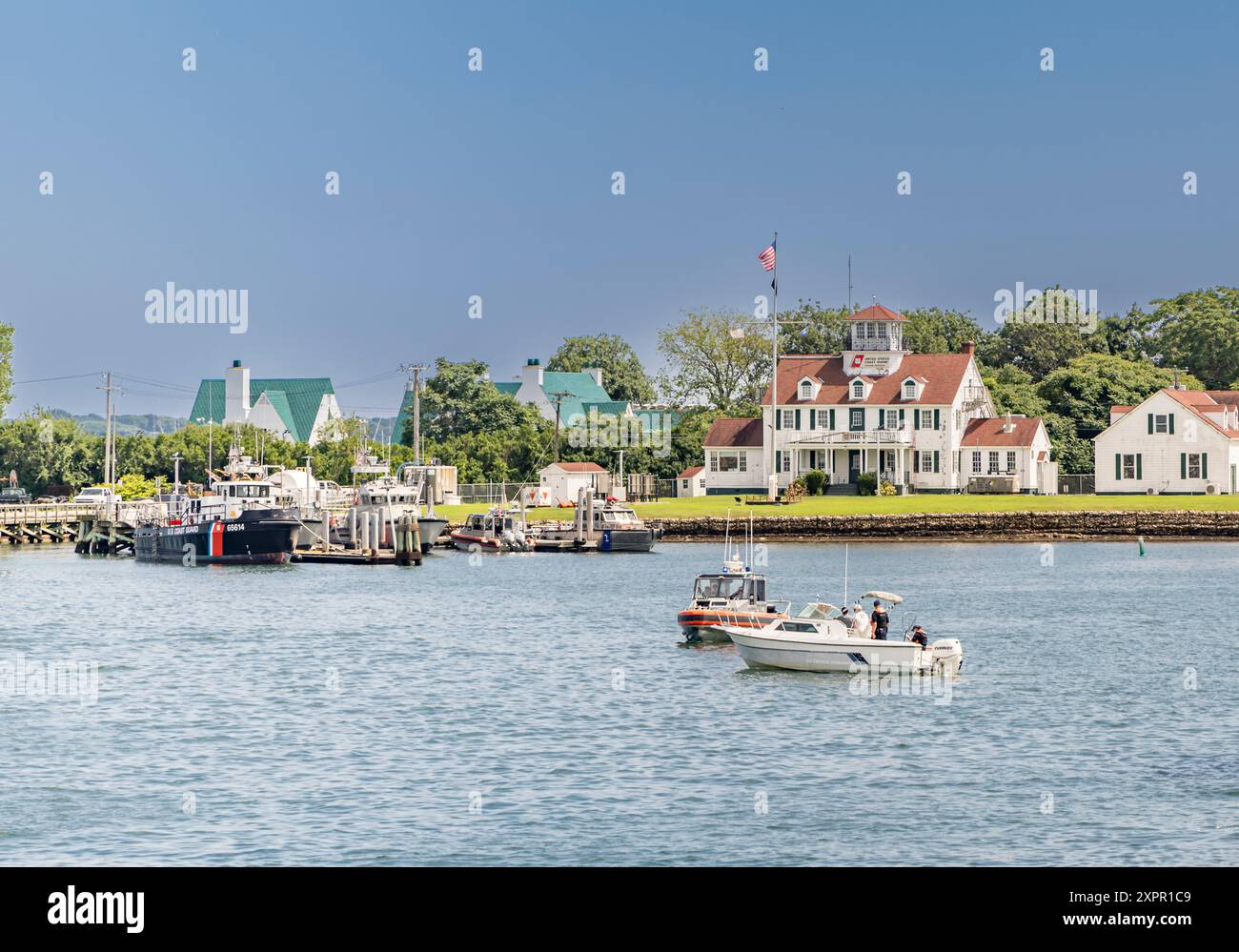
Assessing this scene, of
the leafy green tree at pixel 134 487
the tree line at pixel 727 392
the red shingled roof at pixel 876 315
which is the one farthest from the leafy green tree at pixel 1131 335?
the leafy green tree at pixel 134 487

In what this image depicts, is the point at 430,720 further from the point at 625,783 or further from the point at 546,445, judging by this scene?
the point at 546,445

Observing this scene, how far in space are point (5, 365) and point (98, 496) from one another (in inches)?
946

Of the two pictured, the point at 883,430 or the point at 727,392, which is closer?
the point at 883,430

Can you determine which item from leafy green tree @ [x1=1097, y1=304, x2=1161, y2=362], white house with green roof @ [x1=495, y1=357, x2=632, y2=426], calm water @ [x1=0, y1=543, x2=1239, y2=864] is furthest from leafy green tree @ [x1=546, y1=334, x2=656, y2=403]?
calm water @ [x1=0, y1=543, x2=1239, y2=864]

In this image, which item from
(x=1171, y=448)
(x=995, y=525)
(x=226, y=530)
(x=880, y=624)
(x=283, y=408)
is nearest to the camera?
(x=880, y=624)

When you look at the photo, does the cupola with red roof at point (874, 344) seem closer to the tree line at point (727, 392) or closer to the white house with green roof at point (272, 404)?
the tree line at point (727, 392)

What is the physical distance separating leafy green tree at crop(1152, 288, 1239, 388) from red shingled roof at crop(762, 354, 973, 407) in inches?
1697

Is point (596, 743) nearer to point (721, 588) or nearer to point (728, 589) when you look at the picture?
point (728, 589)

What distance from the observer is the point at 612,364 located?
582 feet

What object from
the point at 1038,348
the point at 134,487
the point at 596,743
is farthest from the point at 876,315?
the point at 596,743

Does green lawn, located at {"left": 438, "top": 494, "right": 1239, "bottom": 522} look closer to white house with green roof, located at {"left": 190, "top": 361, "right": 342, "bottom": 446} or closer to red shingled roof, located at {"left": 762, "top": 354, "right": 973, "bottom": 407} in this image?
red shingled roof, located at {"left": 762, "top": 354, "right": 973, "bottom": 407}

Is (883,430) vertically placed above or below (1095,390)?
below

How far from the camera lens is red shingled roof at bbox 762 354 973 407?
366ft
